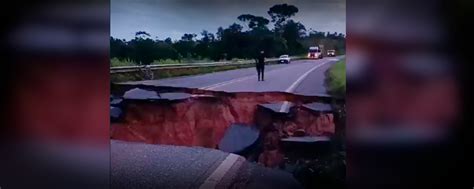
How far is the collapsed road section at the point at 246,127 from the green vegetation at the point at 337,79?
47mm

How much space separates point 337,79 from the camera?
7.66 ft

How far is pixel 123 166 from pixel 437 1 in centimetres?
163

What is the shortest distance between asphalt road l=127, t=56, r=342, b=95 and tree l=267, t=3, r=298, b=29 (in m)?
0.21

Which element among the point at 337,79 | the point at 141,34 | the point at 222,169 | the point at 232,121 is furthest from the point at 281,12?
the point at 222,169

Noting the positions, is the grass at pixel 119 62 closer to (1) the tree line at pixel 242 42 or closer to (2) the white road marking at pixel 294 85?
(1) the tree line at pixel 242 42

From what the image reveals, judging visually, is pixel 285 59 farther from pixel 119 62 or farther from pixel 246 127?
pixel 119 62

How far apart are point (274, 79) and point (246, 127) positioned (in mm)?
262

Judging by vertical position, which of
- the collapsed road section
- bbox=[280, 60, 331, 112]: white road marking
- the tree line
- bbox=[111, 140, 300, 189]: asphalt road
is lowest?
bbox=[111, 140, 300, 189]: asphalt road

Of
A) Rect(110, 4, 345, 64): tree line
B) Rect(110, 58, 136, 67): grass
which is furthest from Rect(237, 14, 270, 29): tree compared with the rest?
Rect(110, 58, 136, 67): grass

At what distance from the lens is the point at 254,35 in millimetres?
2318

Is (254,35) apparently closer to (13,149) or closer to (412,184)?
(412,184)

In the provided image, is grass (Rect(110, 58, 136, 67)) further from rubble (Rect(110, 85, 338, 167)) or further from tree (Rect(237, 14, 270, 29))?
tree (Rect(237, 14, 270, 29))

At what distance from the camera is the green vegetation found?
2307 millimetres

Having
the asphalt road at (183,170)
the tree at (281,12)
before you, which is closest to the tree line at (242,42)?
the tree at (281,12)
